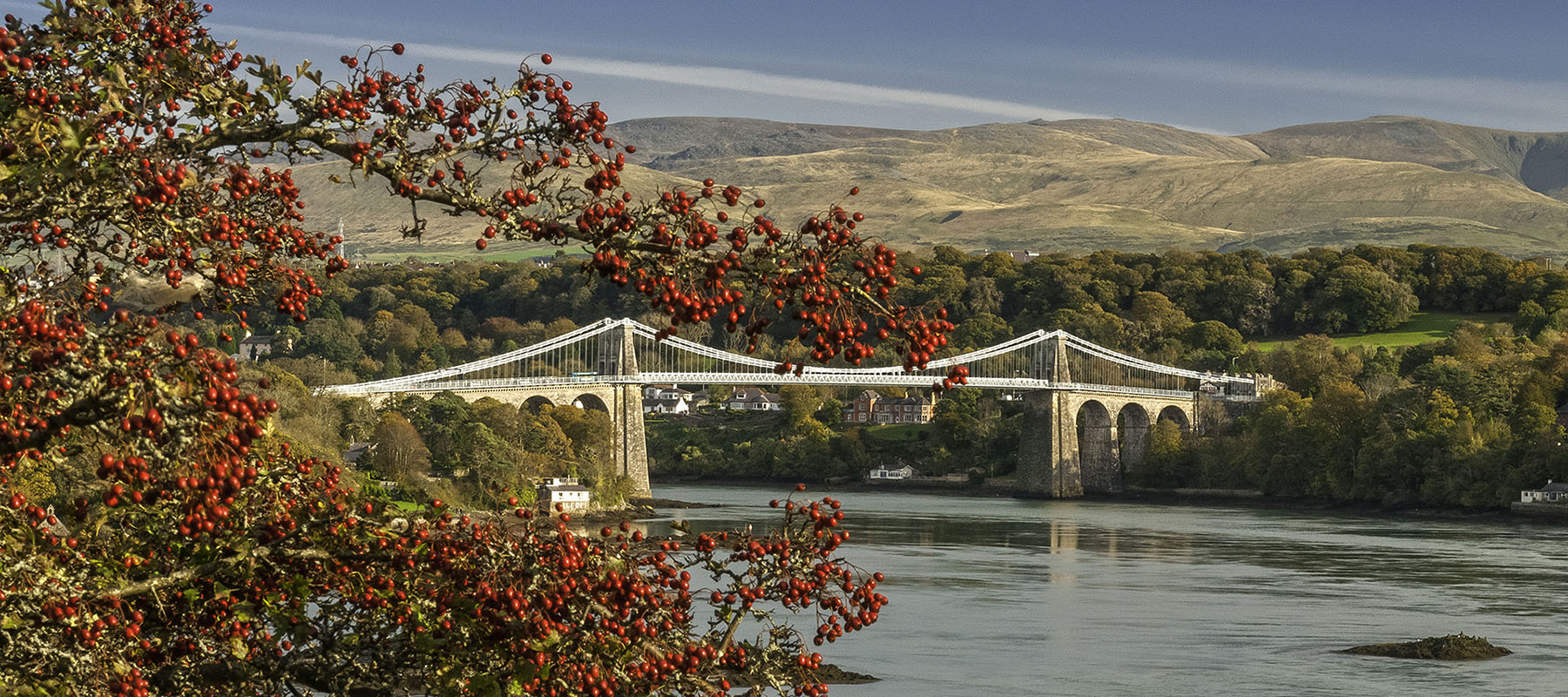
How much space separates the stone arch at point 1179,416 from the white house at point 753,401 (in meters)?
26.0

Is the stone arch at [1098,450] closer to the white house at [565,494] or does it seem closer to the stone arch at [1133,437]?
the stone arch at [1133,437]

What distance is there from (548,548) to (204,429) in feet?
3.98

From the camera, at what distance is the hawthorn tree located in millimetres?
3764

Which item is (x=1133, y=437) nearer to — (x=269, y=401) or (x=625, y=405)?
(x=625, y=405)

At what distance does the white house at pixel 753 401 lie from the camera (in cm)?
11338

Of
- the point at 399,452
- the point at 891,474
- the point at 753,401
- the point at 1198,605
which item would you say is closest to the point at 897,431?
the point at 891,474

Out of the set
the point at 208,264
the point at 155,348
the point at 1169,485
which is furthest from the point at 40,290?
the point at 1169,485

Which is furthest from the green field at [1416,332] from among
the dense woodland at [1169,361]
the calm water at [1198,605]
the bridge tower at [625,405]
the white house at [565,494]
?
the white house at [565,494]

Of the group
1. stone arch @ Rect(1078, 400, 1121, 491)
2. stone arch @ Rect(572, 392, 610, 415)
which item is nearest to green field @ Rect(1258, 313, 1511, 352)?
stone arch @ Rect(1078, 400, 1121, 491)

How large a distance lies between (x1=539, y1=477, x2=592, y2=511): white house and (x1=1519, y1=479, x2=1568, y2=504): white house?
3467 centimetres

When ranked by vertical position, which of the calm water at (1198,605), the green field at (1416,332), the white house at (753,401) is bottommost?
the calm water at (1198,605)

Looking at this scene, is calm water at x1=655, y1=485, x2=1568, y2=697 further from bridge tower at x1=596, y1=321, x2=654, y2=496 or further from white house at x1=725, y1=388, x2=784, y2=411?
white house at x1=725, y1=388, x2=784, y2=411

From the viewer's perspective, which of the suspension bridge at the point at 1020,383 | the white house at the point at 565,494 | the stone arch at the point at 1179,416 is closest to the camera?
the white house at the point at 565,494

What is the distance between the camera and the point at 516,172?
4.54 meters
